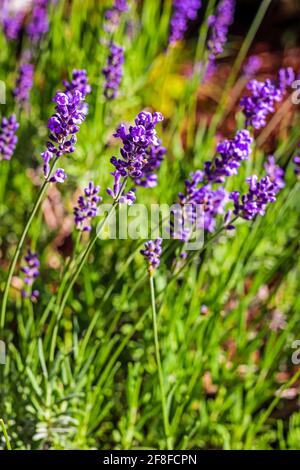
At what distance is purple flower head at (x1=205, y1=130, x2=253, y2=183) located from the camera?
1.46 metres

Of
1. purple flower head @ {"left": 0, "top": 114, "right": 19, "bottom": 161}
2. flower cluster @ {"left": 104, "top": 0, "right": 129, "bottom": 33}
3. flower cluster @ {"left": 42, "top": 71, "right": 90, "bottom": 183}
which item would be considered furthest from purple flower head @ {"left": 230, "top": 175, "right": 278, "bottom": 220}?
flower cluster @ {"left": 104, "top": 0, "right": 129, "bottom": 33}

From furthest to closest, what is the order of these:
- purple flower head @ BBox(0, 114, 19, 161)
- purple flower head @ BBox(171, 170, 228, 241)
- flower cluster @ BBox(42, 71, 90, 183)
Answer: purple flower head @ BBox(0, 114, 19, 161) < purple flower head @ BBox(171, 170, 228, 241) < flower cluster @ BBox(42, 71, 90, 183)

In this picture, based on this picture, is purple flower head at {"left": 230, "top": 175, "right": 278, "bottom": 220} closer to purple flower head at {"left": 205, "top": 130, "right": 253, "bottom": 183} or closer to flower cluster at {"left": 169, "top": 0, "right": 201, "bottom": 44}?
purple flower head at {"left": 205, "top": 130, "right": 253, "bottom": 183}

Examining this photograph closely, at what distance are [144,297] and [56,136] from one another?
1.04 metres

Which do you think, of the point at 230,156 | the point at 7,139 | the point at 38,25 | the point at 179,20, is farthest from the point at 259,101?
the point at 38,25

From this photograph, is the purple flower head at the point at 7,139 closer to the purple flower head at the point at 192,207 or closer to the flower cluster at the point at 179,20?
the purple flower head at the point at 192,207

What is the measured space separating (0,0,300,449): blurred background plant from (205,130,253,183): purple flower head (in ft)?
0.97

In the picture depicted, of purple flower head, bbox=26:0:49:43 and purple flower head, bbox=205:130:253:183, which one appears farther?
purple flower head, bbox=26:0:49:43

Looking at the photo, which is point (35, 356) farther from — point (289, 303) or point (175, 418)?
point (289, 303)

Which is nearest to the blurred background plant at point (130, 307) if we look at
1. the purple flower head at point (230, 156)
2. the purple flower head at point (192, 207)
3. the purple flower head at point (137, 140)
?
the purple flower head at point (192, 207)

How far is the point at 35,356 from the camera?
1.84 m

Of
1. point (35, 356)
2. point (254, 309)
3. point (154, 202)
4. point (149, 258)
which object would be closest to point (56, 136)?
point (149, 258)

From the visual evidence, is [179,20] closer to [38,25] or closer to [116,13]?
[116,13]

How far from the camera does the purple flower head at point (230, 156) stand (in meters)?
1.46
